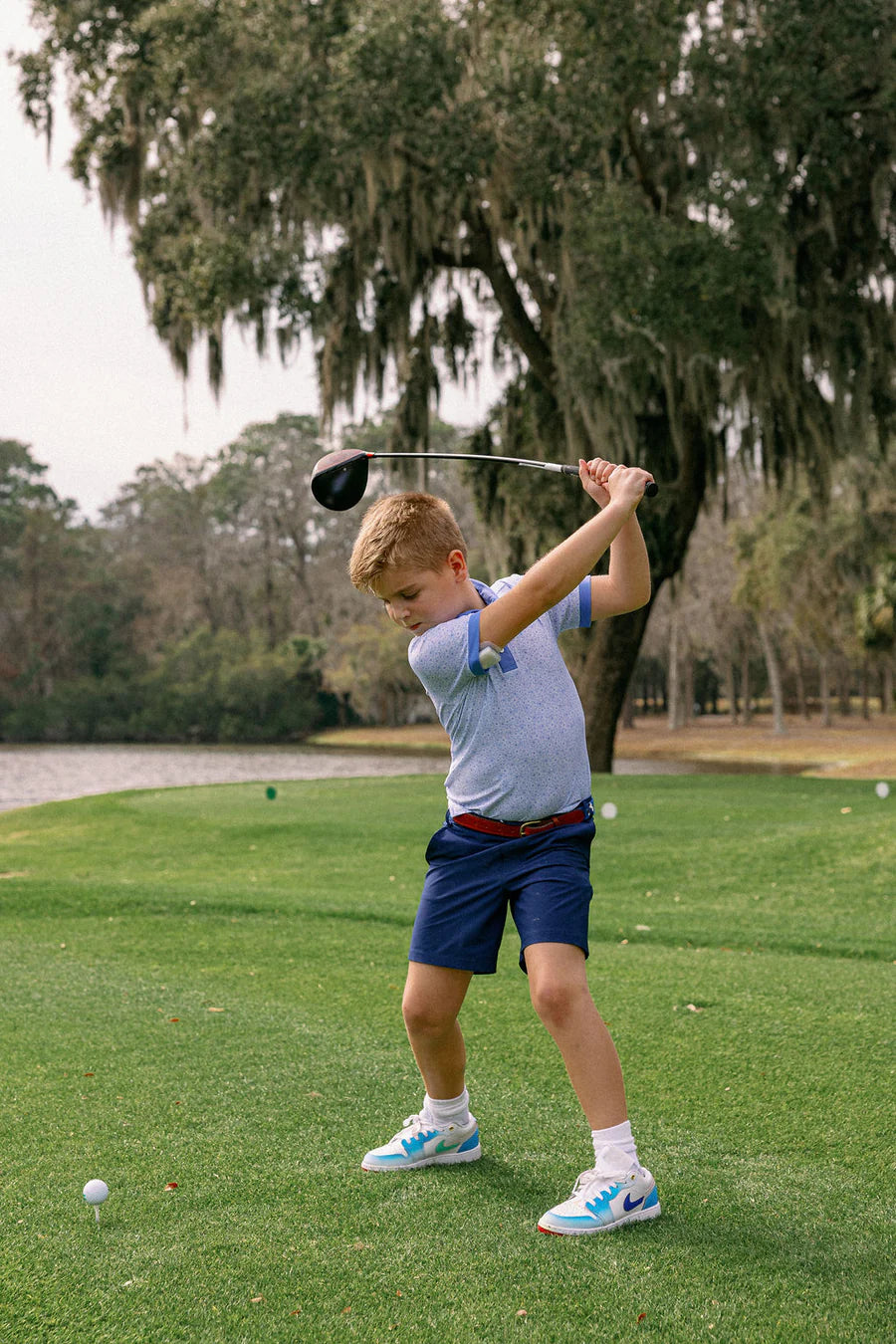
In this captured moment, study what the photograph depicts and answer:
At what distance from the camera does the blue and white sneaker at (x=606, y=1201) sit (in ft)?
8.39

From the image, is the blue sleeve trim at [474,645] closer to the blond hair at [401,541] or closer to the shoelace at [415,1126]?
the blond hair at [401,541]

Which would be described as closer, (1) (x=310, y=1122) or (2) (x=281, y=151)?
(1) (x=310, y=1122)

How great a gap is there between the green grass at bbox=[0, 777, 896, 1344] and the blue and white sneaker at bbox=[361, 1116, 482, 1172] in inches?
2.1

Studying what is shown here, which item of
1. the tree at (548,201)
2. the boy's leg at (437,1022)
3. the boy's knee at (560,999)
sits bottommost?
the boy's leg at (437,1022)

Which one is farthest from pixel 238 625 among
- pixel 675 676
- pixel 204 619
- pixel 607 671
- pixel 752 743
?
pixel 607 671

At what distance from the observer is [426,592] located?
2.88 meters

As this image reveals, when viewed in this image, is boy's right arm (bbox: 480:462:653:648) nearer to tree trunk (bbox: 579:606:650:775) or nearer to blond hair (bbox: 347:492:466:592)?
blond hair (bbox: 347:492:466:592)

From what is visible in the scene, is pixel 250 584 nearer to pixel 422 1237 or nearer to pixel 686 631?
pixel 686 631

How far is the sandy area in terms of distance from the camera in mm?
32219

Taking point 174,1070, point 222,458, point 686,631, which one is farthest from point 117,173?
point 222,458

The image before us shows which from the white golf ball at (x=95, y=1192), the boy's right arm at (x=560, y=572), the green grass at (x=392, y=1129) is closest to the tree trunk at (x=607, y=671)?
the green grass at (x=392, y=1129)

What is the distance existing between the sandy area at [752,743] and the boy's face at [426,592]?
1016 inches

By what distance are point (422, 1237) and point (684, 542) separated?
14851 mm

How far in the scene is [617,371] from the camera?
45.7ft
